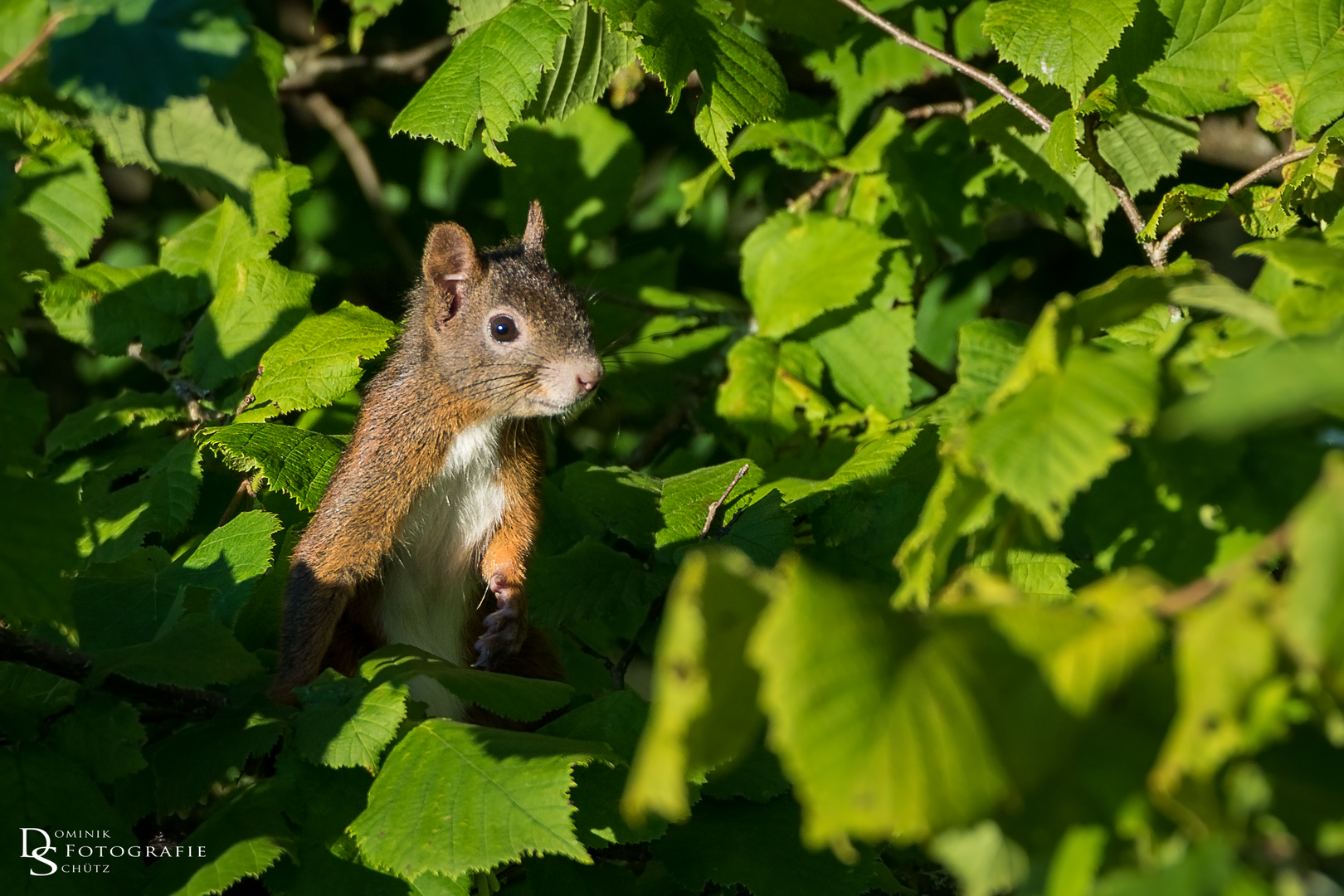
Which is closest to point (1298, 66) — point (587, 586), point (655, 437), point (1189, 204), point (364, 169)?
point (1189, 204)

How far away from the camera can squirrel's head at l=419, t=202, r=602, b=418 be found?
3.29 metres

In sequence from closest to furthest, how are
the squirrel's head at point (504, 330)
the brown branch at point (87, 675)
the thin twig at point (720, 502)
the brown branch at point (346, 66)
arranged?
the brown branch at point (87, 675), the thin twig at point (720, 502), the squirrel's head at point (504, 330), the brown branch at point (346, 66)

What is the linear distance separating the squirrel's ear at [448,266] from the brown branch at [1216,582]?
2618mm

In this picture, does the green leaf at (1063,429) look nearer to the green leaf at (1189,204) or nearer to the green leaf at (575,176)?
the green leaf at (1189,204)

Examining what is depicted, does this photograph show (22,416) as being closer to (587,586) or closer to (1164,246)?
(587,586)

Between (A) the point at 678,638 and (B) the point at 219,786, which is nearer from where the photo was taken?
(A) the point at 678,638

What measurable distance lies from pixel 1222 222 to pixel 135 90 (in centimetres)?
507

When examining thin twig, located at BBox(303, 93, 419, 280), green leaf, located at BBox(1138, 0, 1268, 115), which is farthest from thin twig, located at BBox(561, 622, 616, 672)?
thin twig, located at BBox(303, 93, 419, 280)

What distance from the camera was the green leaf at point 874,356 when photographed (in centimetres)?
346

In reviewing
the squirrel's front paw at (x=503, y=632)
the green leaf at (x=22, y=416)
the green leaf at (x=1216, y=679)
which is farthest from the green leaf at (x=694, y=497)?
the green leaf at (x=1216, y=679)

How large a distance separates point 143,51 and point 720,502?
157cm

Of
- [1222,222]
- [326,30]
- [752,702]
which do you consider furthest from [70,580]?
[1222,222]

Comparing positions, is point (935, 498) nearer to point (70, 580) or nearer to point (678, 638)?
point (678, 638)

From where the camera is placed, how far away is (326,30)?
524 centimetres
